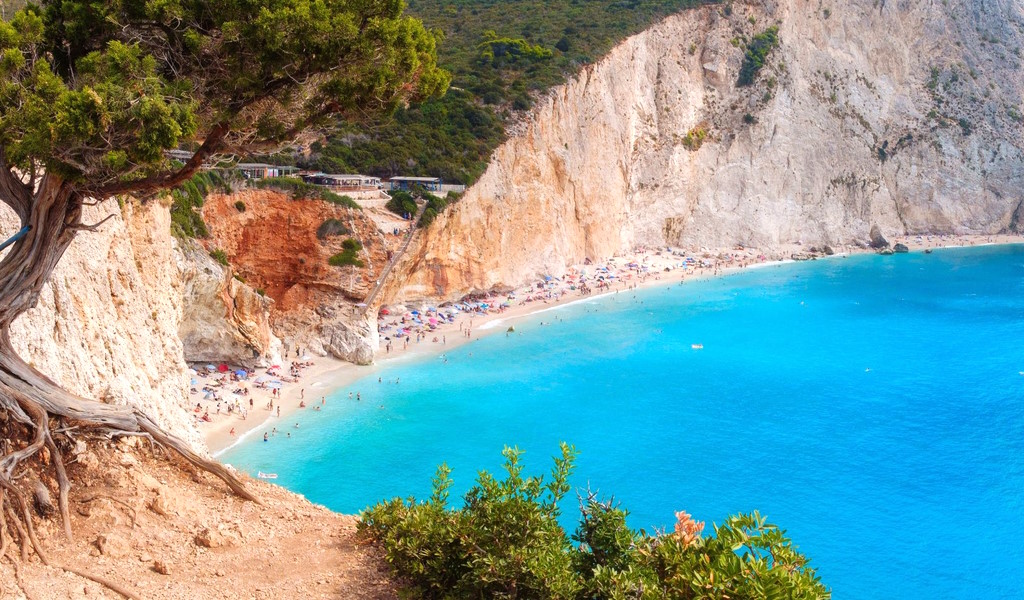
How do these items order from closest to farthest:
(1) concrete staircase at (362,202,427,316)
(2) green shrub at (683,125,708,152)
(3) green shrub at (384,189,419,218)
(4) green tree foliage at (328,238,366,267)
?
(4) green tree foliage at (328,238,366,267)
(1) concrete staircase at (362,202,427,316)
(3) green shrub at (384,189,419,218)
(2) green shrub at (683,125,708,152)

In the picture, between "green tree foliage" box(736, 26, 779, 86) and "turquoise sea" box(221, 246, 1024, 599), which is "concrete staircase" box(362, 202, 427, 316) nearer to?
"turquoise sea" box(221, 246, 1024, 599)

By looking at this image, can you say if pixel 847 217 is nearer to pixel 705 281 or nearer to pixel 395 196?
pixel 705 281

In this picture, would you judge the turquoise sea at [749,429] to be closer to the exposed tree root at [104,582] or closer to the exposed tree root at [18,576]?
the exposed tree root at [104,582]

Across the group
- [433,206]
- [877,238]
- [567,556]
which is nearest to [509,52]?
[433,206]

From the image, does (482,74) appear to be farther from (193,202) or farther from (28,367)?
(28,367)

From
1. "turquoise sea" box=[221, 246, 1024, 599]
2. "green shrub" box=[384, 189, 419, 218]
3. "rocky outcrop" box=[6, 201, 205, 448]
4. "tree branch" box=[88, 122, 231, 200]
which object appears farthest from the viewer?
"green shrub" box=[384, 189, 419, 218]

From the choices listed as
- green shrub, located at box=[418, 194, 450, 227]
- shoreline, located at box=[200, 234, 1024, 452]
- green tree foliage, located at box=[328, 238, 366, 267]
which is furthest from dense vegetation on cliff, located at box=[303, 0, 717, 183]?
shoreline, located at box=[200, 234, 1024, 452]

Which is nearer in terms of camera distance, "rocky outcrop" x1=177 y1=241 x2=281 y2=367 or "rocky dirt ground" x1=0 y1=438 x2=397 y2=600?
"rocky dirt ground" x1=0 y1=438 x2=397 y2=600

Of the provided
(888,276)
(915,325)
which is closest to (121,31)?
(915,325)
